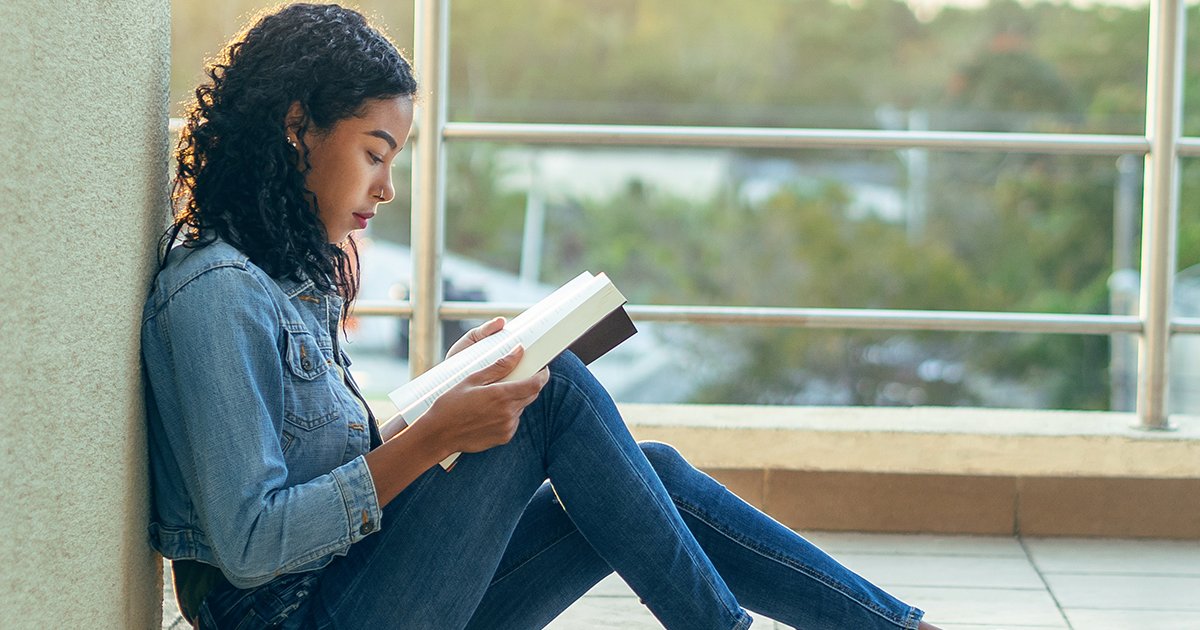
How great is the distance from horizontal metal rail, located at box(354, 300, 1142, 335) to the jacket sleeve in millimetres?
1063

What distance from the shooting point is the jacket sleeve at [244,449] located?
3.95ft

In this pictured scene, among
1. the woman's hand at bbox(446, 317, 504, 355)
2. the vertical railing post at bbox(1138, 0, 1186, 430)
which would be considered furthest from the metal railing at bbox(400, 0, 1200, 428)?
the woman's hand at bbox(446, 317, 504, 355)

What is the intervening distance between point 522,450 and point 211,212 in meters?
0.39

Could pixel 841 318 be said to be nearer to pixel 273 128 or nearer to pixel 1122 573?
pixel 1122 573

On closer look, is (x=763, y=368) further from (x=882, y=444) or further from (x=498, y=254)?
(x=882, y=444)

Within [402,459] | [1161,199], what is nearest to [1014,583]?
[1161,199]

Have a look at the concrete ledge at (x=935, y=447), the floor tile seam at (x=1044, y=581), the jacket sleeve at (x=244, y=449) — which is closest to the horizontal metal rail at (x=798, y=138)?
the concrete ledge at (x=935, y=447)

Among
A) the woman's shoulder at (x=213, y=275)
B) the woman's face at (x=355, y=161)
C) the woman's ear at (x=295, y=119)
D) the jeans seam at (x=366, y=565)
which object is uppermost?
the woman's ear at (x=295, y=119)

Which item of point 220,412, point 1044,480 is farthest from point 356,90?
point 1044,480

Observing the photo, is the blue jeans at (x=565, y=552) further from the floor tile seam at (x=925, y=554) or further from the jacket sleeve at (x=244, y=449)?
the floor tile seam at (x=925, y=554)

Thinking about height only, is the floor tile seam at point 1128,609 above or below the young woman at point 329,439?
below

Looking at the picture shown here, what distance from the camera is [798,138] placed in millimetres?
2396

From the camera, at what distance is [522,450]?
1.43 metres

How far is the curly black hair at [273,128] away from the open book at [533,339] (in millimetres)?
146
